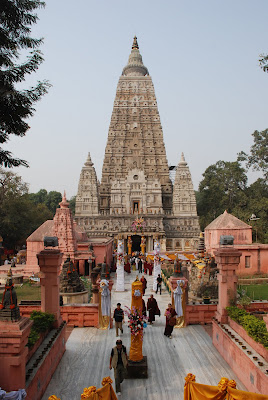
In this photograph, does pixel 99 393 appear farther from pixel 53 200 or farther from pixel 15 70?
pixel 53 200

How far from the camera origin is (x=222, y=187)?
5466cm

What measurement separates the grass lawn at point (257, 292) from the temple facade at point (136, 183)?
76.0ft

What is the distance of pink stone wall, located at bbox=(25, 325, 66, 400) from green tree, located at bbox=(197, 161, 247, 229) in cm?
4374

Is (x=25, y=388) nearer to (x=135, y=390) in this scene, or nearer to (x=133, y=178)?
(x=135, y=390)

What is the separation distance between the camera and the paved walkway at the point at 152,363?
298 inches

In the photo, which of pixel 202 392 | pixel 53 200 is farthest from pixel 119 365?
pixel 53 200

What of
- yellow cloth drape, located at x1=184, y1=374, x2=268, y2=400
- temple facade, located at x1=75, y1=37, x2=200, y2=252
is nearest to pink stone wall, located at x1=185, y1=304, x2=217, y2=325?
yellow cloth drape, located at x1=184, y1=374, x2=268, y2=400

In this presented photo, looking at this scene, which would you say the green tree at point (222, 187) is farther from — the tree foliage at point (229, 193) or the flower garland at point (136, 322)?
the flower garland at point (136, 322)

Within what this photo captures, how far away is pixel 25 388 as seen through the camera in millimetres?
6199

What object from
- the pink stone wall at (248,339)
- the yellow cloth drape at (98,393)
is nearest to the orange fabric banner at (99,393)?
the yellow cloth drape at (98,393)

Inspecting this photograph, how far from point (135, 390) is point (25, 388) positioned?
2408mm

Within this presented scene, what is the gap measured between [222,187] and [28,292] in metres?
40.2

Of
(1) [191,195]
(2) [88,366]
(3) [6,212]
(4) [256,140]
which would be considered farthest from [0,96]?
(1) [191,195]

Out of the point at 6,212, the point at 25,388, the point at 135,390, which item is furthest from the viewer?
the point at 6,212
